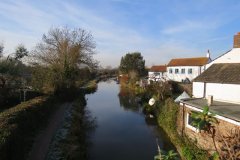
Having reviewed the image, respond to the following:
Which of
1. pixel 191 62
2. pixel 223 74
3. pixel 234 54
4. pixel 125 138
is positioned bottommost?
pixel 125 138

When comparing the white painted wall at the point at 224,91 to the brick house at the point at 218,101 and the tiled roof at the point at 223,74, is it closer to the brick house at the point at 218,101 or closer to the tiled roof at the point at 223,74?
the brick house at the point at 218,101

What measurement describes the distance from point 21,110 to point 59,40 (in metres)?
23.0

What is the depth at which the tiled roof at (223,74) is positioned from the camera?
17.3 metres

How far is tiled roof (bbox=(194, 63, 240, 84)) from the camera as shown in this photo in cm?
1730

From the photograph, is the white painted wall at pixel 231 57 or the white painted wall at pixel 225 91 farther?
the white painted wall at pixel 231 57

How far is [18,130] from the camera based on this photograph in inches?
375

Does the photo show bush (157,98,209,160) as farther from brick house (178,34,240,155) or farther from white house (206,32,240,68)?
white house (206,32,240,68)

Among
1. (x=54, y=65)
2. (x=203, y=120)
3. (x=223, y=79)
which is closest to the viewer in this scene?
(x=203, y=120)

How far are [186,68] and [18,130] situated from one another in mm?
36626

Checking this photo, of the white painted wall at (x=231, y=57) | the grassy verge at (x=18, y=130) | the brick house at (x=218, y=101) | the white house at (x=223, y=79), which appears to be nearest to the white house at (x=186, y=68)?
the white painted wall at (x=231, y=57)

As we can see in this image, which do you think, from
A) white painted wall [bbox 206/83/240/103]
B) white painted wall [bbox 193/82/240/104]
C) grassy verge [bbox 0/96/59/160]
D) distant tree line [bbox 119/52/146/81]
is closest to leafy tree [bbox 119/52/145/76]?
distant tree line [bbox 119/52/146/81]

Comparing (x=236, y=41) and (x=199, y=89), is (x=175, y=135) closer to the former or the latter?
(x=199, y=89)

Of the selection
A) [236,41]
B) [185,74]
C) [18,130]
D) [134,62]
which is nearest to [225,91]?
[236,41]

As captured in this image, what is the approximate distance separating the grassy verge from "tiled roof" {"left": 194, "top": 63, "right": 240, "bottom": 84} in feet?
46.0
